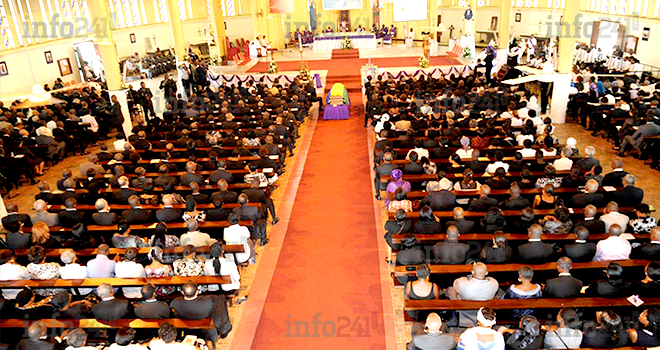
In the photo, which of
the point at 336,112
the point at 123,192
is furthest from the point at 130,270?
the point at 336,112

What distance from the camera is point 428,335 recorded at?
187 inches

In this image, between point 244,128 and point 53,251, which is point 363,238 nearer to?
point 53,251

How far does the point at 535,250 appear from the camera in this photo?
614 cm

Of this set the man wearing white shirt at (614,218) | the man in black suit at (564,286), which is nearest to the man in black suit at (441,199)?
the man wearing white shirt at (614,218)

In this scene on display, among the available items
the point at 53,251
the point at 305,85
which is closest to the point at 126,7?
the point at 305,85

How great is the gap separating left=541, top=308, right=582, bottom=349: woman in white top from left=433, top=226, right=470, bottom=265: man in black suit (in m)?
1.67

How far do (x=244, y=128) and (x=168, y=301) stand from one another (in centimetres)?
775

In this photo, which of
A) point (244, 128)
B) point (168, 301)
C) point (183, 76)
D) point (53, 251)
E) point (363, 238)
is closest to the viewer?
point (168, 301)

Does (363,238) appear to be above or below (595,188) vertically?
below

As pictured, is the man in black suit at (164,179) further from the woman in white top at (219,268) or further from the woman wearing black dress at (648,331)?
the woman wearing black dress at (648,331)

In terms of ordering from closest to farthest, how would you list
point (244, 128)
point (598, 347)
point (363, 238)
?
point (598, 347), point (363, 238), point (244, 128)

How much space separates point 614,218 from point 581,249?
1140 mm

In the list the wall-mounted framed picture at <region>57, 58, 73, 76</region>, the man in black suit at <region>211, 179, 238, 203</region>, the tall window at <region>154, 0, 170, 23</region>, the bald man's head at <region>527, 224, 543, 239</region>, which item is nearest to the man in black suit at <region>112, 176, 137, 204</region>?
the man in black suit at <region>211, 179, 238, 203</region>

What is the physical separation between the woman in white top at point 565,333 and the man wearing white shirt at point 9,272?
6.80 m
